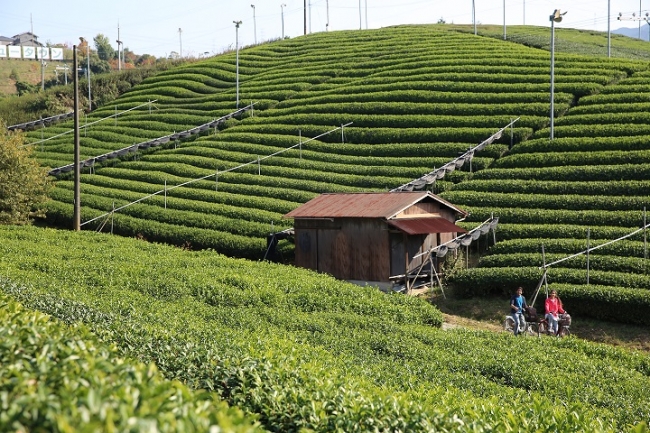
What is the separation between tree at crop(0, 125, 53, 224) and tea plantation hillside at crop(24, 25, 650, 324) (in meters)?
2.40

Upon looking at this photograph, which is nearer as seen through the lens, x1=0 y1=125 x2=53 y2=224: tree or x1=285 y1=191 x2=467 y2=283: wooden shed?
x1=285 y1=191 x2=467 y2=283: wooden shed

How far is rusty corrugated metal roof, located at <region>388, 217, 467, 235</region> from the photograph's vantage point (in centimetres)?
2967

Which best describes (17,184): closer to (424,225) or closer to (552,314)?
(424,225)

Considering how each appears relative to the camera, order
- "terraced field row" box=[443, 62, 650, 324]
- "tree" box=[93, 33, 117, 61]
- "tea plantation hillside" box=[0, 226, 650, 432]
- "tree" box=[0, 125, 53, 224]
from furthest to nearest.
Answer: "tree" box=[93, 33, 117, 61] < "tree" box=[0, 125, 53, 224] < "terraced field row" box=[443, 62, 650, 324] < "tea plantation hillside" box=[0, 226, 650, 432]

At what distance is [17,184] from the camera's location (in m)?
40.6

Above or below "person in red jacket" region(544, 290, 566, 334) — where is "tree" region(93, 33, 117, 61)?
above

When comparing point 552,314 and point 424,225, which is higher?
point 424,225

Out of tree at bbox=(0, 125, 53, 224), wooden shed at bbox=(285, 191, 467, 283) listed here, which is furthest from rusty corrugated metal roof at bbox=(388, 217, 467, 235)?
tree at bbox=(0, 125, 53, 224)

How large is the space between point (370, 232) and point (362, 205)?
1.56m

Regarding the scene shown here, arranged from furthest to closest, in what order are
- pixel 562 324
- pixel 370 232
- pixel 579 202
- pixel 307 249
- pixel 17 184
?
pixel 17 184, pixel 579 202, pixel 307 249, pixel 370 232, pixel 562 324

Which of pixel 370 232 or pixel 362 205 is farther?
pixel 362 205

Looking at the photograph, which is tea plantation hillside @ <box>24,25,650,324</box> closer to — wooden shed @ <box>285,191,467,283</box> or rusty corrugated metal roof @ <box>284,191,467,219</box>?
wooden shed @ <box>285,191,467,283</box>

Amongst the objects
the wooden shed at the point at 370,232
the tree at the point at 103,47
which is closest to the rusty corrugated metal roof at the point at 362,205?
the wooden shed at the point at 370,232

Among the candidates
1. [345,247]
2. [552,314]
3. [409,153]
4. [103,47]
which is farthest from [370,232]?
[103,47]
